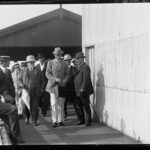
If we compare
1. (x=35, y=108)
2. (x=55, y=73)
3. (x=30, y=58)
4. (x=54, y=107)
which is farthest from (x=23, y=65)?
(x=54, y=107)

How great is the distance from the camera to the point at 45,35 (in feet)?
22.3

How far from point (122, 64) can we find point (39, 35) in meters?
1.72

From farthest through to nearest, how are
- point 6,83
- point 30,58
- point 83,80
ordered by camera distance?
point 83,80, point 6,83, point 30,58

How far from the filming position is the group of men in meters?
7.00

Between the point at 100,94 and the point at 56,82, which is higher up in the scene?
the point at 56,82

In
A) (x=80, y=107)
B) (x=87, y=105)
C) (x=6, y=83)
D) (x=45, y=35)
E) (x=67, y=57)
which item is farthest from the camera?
(x=87, y=105)

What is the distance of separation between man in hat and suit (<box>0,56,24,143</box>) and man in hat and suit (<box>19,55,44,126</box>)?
0.26 m

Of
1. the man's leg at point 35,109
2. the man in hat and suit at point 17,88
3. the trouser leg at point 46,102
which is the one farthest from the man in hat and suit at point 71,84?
the man in hat and suit at point 17,88

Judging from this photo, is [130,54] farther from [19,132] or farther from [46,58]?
[19,132]

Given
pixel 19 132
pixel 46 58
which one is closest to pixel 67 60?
pixel 46 58

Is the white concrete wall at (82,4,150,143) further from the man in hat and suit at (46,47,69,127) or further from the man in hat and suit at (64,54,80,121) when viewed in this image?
the man in hat and suit at (46,47,69,127)

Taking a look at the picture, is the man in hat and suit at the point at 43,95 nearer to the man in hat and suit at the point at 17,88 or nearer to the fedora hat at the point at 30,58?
the fedora hat at the point at 30,58

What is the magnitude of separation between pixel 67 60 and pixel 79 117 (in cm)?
103

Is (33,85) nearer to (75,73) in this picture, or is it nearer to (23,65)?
(23,65)
